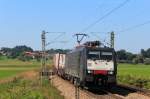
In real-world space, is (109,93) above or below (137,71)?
below

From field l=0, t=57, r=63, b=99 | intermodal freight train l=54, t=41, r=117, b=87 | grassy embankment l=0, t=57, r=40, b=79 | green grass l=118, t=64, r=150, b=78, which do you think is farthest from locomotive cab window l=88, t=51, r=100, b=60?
grassy embankment l=0, t=57, r=40, b=79

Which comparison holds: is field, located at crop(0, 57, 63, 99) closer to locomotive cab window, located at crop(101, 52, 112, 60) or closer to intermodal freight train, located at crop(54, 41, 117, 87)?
intermodal freight train, located at crop(54, 41, 117, 87)

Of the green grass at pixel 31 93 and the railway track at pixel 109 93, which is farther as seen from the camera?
the railway track at pixel 109 93

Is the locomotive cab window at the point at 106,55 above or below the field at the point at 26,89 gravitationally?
above

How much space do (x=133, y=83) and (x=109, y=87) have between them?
16556mm

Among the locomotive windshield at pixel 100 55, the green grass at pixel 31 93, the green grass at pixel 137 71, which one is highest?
the locomotive windshield at pixel 100 55

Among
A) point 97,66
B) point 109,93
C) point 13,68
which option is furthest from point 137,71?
point 13,68

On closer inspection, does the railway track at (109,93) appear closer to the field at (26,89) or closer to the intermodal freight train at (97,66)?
the intermodal freight train at (97,66)

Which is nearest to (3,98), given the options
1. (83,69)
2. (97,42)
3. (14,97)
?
(14,97)

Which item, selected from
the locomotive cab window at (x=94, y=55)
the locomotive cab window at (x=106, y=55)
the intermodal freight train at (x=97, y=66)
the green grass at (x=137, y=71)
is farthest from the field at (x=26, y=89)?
the green grass at (x=137, y=71)

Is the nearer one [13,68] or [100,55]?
[100,55]

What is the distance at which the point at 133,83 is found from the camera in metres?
51.9

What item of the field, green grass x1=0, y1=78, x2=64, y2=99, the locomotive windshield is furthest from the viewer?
the locomotive windshield

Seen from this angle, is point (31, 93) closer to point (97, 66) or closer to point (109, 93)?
point (97, 66)
